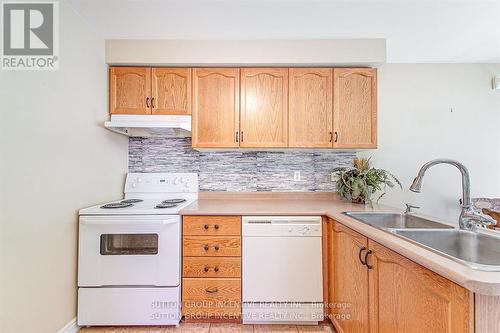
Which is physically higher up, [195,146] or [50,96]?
[50,96]

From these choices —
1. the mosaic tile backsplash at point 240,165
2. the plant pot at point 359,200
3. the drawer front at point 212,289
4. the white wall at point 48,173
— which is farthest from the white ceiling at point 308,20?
the drawer front at point 212,289

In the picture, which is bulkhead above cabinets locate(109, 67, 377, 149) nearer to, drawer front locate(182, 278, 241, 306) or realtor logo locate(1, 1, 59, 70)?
realtor logo locate(1, 1, 59, 70)

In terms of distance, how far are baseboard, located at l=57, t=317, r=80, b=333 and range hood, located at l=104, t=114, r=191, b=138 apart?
143 centimetres

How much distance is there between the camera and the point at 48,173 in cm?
143

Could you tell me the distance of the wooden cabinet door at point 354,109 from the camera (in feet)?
6.79

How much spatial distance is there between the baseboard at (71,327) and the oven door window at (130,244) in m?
0.51

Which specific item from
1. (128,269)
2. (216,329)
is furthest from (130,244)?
(216,329)

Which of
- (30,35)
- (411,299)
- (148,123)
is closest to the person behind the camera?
(411,299)

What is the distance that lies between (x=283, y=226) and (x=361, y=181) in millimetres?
865

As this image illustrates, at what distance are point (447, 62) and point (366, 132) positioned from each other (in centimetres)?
125

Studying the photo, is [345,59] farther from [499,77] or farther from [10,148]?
[10,148]

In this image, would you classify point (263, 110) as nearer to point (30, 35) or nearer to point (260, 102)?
point (260, 102)

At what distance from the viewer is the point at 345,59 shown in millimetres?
2004

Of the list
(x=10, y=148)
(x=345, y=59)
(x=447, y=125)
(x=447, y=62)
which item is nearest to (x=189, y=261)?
(x=10, y=148)
